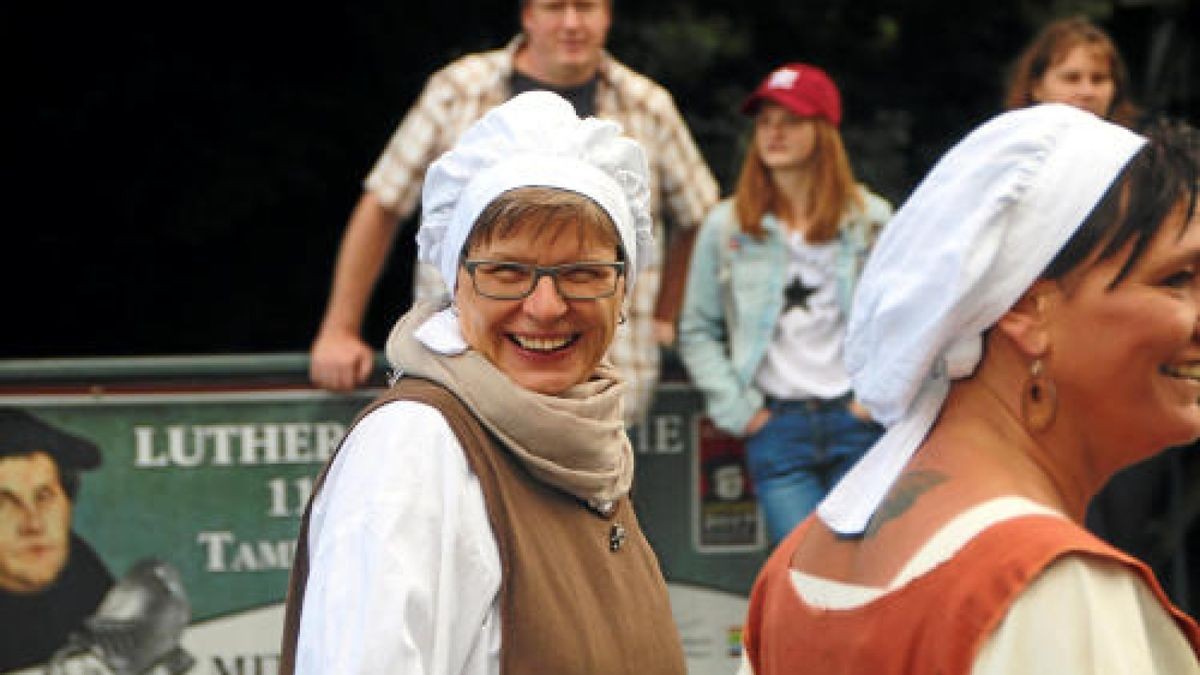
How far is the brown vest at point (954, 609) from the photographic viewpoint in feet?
7.73

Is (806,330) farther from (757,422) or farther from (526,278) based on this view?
(526,278)

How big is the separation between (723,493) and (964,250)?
384 centimetres

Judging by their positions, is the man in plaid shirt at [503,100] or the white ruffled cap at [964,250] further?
the man in plaid shirt at [503,100]

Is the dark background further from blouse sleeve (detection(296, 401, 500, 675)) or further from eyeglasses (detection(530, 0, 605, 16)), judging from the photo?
blouse sleeve (detection(296, 401, 500, 675))

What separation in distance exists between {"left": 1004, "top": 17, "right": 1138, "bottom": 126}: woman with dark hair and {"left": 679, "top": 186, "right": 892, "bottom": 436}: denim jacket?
55 centimetres

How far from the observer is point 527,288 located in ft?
10.8

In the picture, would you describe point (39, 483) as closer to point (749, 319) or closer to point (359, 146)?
point (749, 319)

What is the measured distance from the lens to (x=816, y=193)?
624 cm

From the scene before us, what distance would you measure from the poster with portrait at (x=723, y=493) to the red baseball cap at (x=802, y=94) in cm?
91

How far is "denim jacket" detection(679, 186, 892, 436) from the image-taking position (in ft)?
20.2

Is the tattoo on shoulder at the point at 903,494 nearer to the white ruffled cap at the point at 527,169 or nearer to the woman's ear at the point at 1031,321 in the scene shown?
the woman's ear at the point at 1031,321

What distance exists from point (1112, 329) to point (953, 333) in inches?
7.2

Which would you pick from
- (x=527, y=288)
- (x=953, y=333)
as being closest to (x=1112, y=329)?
(x=953, y=333)

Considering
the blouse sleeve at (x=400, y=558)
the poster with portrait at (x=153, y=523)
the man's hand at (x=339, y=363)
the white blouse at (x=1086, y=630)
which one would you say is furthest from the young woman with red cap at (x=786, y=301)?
the white blouse at (x=1086, y=630)
